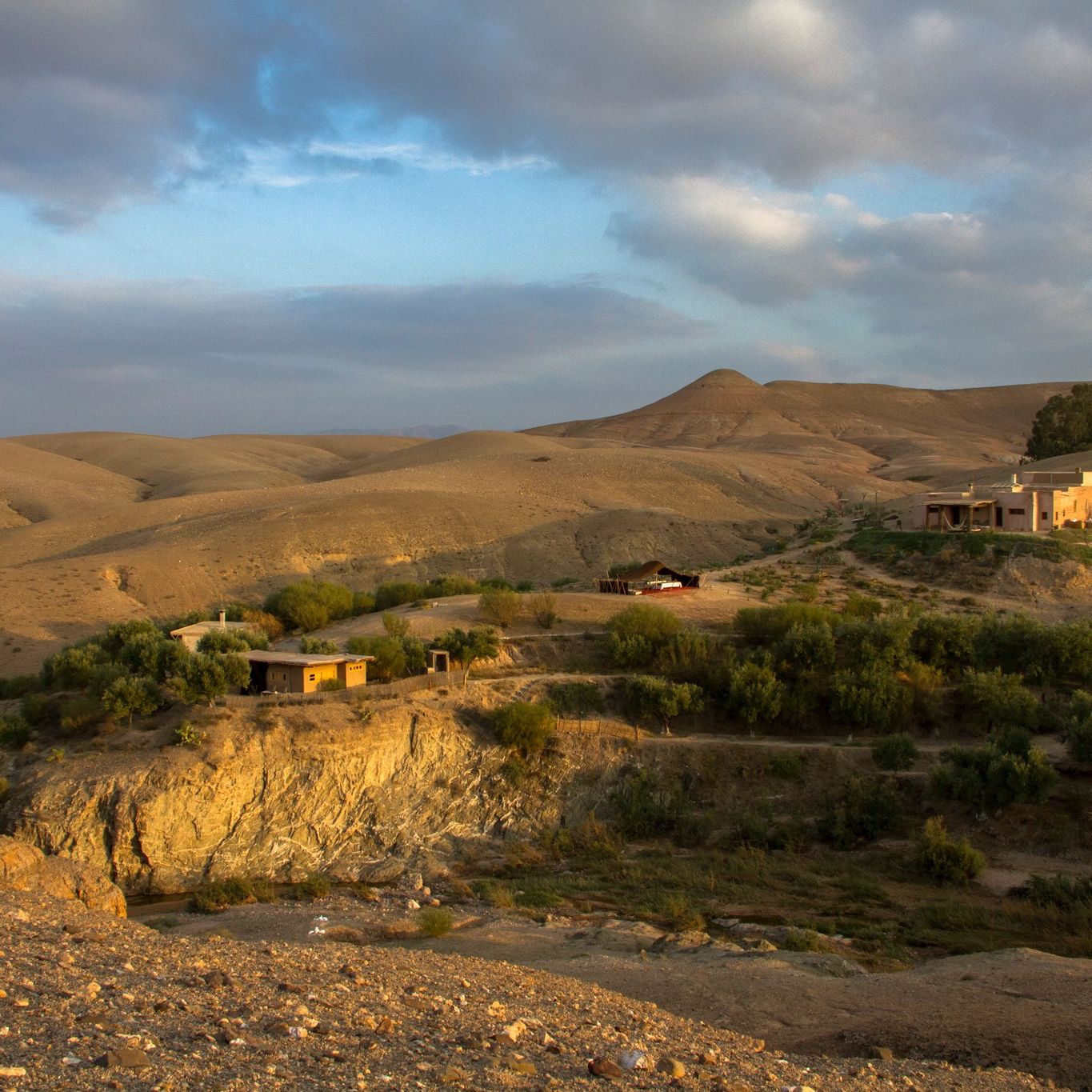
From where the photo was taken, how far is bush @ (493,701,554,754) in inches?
990

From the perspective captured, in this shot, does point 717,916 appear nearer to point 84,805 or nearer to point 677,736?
point 677,736

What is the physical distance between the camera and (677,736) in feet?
85.5

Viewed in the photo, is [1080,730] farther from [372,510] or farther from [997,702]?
[372,510]

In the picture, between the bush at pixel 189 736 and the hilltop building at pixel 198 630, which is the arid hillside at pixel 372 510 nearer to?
the hilltop building at pixel 198 630

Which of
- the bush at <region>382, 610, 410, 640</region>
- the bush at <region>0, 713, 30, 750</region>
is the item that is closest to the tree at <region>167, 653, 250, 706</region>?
the bush at <region>0, 713, 30, 750</region>

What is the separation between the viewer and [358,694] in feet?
83.3

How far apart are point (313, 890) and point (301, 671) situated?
6.38 meters

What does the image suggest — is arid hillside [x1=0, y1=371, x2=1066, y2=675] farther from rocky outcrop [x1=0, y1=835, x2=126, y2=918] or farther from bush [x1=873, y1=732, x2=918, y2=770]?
bush [x1=873, y1=732, x2=918, y2=770]

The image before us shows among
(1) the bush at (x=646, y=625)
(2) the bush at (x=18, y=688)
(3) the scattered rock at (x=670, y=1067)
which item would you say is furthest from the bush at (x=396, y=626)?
(3) the scattered rock at (x=670, y=1067)

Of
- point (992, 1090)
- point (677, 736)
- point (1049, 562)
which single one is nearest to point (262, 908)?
point (677, 736)

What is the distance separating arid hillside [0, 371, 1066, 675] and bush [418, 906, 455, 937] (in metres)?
22.5

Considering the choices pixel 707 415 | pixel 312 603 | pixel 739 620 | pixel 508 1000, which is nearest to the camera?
pixel 508 1000

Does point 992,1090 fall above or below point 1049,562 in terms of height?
below

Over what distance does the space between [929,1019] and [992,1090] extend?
214 centimetres
